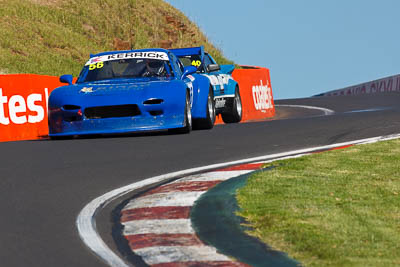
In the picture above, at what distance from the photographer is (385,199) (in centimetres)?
682

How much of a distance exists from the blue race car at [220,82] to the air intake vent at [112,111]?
2.77 m

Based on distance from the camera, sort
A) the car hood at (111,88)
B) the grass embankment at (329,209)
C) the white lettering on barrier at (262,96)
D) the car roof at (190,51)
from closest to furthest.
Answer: the grass embankment at (329,209) → the car hood at (111,88) → the car roof at (190,51) → the white lettering on barrier at (262,96)

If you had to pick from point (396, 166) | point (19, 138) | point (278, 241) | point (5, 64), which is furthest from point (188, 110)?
point (5, 64)

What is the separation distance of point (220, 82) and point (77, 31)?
1111 inches

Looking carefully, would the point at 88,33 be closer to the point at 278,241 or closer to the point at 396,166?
the point at 396,166

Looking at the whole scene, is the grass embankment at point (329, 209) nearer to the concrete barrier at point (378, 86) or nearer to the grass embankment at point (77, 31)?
the grass embankment at point (77, 31)

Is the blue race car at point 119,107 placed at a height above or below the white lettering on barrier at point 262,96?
above

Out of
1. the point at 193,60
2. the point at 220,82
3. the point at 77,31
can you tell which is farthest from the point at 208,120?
the point at 77,31

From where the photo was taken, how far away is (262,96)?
2477 cm

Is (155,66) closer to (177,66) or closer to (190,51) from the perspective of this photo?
(177,66)

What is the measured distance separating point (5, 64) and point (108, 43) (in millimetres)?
9833

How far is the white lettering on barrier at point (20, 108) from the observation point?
14.0 meters

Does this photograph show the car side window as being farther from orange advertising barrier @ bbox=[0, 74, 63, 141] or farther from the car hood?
orange advertising barrier @ bbox=[0, 74, 63, 141]

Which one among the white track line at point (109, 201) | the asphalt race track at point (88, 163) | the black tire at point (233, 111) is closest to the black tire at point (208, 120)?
the asphalt race track at point (88, 163)
